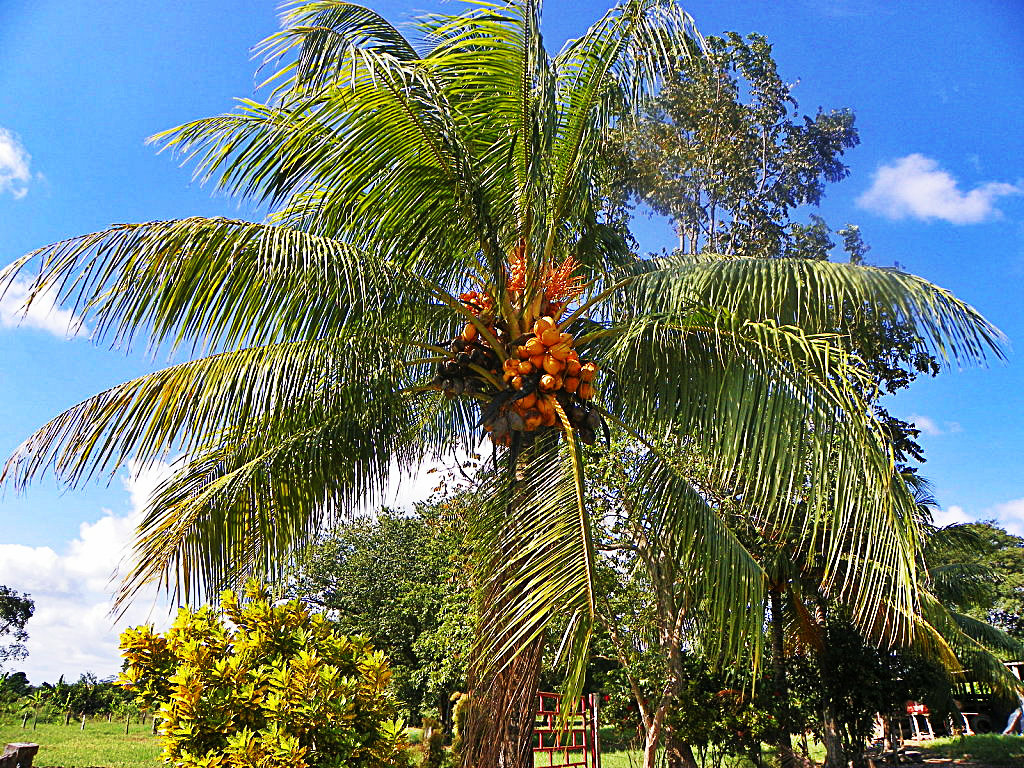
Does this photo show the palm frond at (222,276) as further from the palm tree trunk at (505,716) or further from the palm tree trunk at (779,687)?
the palm tree trunk at (779,687)

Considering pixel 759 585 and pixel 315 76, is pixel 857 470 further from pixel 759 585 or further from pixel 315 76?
pixel 315 76

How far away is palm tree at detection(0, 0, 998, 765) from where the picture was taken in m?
4.67

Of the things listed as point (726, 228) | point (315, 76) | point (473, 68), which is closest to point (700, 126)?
point (726, 228)

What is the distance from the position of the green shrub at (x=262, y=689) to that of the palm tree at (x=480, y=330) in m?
0.43

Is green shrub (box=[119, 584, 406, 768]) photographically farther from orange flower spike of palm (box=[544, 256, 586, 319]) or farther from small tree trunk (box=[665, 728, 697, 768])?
small tree trunk (box=[665, 728, 697, 768])

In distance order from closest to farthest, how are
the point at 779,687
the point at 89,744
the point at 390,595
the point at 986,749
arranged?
1. the point at 779,687
2. the point at 89,744
3. the point at 986,749
4. the point at 390,595

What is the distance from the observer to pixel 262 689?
16.0 feet

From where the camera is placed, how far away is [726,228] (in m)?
14.6

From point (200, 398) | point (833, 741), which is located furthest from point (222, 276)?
point (833, 741)

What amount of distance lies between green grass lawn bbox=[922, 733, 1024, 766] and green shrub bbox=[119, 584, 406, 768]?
46.4ft

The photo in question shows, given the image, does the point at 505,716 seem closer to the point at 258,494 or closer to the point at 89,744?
the point at 258,494

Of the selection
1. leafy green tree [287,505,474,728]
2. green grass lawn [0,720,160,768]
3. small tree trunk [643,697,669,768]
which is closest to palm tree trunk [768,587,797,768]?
small tree trunk [643,697,669,768]

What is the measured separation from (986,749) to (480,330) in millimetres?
15713

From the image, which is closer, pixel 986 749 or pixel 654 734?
pixel 654 734
